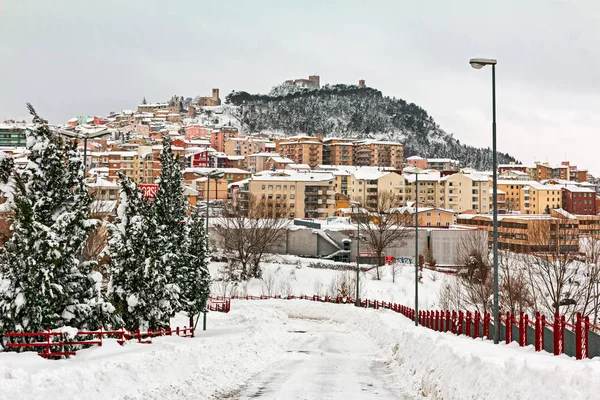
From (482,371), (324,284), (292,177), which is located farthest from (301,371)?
(292,177)

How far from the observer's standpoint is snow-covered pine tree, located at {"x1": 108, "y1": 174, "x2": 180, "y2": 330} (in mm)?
26297

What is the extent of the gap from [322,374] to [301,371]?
3.65ft

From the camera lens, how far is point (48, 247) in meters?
18.3

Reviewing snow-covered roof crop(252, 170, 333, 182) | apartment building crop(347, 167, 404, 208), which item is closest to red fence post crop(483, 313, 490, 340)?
snow-covered roof crop(252, 170, 333, 182)

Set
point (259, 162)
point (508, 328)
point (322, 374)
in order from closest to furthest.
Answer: point (508, 328)
point (322, 374)
point (259, 162)

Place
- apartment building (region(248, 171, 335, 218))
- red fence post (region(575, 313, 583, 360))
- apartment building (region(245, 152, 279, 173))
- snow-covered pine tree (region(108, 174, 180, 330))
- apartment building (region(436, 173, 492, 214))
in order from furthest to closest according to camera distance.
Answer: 1. apartment building (region(245, 152, 279, 173))
2. apartment building (region(436, 173, 492, 214))
3. apartment building (region(248, 171, 335, 218))
4. snow-covered pine tree (region(108, 174, 180, 330))
5. red fence post (region(575, 313, 583, 360))

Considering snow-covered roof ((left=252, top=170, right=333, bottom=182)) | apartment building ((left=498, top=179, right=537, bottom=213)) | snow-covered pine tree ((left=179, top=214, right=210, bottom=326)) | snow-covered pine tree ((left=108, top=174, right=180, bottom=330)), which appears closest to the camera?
snow-covered pine tree ((left=108, top=174, right=180, bottom=330))

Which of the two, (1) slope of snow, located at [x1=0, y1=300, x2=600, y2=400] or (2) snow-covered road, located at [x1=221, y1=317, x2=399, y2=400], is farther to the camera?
(2) snow-covered road, located at [x1=221, y1=317, x2=399, y2=400]

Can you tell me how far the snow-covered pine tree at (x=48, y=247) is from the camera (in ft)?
58.7

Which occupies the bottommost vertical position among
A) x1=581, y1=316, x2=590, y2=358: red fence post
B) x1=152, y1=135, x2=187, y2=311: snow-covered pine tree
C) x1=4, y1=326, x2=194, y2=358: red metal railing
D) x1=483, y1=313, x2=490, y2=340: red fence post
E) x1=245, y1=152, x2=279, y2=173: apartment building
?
x1=483, y1=313, x2=490, y2=340: red fence post

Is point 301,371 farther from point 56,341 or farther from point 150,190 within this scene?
point 150,190

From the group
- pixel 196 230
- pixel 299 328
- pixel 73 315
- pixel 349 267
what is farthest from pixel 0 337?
pixel 349 267

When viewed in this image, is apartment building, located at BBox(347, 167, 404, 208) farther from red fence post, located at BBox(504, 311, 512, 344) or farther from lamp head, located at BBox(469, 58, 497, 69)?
lamp head, located at BBox(469, 58, 497, 69)

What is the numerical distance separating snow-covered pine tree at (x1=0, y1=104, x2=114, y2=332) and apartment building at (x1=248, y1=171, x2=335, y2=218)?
3922 inches
